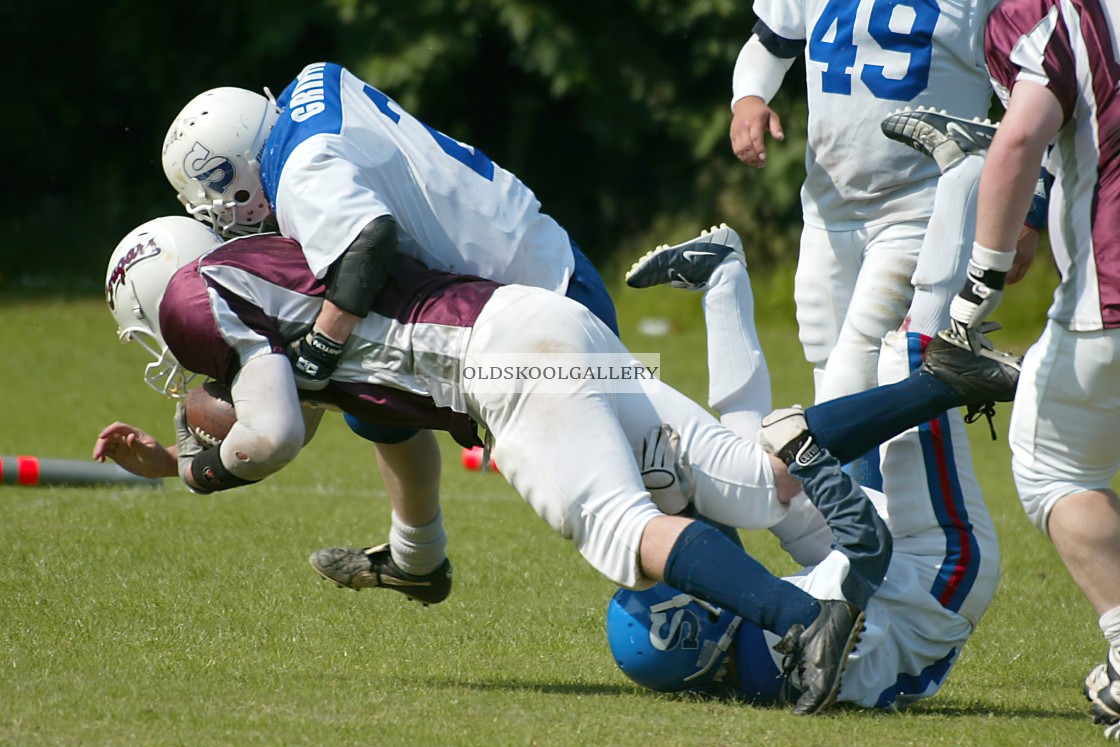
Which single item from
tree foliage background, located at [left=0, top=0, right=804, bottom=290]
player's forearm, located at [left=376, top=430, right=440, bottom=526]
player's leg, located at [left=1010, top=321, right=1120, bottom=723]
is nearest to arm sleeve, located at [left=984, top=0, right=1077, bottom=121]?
player's leg, located at [left=1010, top=321, right=1120, bottom=723]

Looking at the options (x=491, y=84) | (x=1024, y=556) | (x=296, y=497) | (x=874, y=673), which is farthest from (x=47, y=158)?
(x=874, y=673)

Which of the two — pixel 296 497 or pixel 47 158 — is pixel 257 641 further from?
pixel 47 158

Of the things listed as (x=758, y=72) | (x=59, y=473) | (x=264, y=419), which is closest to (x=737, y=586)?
(x=264, y=419)

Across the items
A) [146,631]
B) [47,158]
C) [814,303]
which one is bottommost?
[47,158]

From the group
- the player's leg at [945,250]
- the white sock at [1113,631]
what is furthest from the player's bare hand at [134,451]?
the white sock at [1113,631]

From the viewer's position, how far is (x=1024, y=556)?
17.9 feet

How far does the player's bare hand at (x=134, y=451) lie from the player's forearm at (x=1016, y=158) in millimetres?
2131

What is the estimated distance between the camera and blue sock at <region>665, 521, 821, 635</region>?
10.0ft

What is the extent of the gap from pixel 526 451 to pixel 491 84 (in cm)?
1240

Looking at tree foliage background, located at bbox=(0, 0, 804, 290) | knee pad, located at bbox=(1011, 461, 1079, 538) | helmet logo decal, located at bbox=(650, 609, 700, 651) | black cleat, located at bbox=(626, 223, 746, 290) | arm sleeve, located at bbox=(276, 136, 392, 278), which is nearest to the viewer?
knee pad, located at bbox=(1011, 461, 1079, 538)

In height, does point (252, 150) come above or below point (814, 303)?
above

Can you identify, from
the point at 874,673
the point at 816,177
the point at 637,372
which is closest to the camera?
the point at 874,673

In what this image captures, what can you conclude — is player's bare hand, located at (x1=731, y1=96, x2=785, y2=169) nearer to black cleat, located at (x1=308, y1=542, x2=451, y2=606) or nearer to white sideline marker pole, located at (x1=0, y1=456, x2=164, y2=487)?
black cleat, located at (x1=308, y1=542, x2=451, y2=606)

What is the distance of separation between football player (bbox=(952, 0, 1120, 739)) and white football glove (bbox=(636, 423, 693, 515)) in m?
0.70
